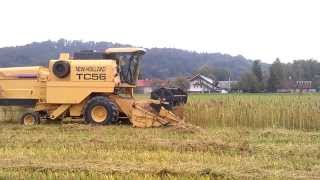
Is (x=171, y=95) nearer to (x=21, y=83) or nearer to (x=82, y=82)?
(x=82, y=82)

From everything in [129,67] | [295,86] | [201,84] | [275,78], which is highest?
[129,67]

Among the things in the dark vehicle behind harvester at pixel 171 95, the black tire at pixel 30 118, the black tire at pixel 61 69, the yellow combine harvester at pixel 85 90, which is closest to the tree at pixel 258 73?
the dark vehicle behind harvester at pixel 171 95

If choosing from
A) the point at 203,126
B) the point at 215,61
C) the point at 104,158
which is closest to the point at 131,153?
the point at 104,158

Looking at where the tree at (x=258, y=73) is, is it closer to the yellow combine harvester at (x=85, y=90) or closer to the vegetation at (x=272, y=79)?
the vegetation at (x=272, y=79)

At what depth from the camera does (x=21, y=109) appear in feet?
57.1

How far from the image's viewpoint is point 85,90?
15.8m

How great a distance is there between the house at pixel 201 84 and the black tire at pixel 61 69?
5879cm

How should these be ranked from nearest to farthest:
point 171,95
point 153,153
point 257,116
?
1. point 153,153
2. point 257,116
3. point 171,95

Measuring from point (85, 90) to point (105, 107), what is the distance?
33.6 inches

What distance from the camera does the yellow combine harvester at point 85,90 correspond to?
15305 mm

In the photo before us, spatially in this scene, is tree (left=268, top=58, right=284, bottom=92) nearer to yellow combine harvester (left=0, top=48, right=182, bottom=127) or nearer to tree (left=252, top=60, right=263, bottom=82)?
tree (left=252, top=60, right=263, bottom=82)

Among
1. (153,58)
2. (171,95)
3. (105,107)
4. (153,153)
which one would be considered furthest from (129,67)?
(153,58)

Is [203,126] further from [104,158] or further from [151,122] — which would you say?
[104,158]

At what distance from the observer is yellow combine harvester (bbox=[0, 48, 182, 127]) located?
15305 millimetres
